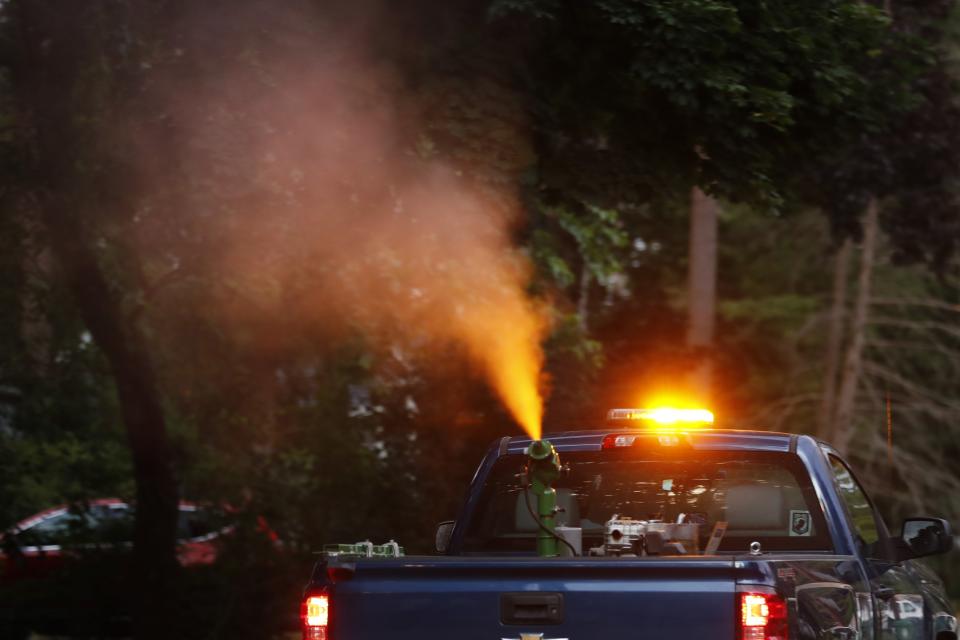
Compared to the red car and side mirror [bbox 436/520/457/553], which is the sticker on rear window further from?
the red car

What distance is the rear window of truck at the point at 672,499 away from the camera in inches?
268

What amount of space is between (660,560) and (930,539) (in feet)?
7.60

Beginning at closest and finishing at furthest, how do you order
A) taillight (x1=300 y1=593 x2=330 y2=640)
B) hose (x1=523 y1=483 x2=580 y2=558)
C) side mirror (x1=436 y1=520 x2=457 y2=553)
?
taillight (x1=300 y1=593 x2=330 y2=640)
hose (x1=523 y1=483 x2=580 y2=558)
side mirror (x1=436 y1=520 x2=457 y2=553)


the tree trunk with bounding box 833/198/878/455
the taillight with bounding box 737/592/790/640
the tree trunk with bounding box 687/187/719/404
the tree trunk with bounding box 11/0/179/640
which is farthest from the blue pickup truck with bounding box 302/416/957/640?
the tree trunk with bounding box 833/198/878/455

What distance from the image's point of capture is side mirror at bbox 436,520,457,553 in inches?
292

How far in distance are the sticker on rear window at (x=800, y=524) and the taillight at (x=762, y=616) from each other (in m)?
1.58

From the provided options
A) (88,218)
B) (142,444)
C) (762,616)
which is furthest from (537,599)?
(142,444)

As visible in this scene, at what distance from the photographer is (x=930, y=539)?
724 centimetres

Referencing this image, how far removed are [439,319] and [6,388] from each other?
4440mm

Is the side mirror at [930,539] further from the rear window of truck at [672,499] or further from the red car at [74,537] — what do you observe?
the red car at [74,537]

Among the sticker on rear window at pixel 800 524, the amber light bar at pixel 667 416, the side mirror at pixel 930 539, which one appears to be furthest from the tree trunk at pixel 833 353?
the sticker on rear window at pixel 800 524

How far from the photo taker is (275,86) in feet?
41.8

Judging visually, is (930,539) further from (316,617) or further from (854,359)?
(854,359)

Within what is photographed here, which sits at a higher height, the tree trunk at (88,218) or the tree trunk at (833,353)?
the tree trunk at (833,353)
